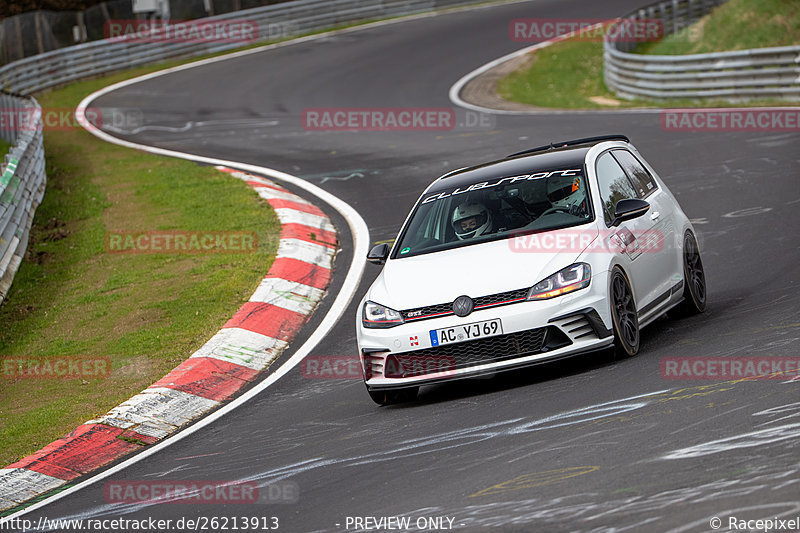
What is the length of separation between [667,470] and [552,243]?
9.50 ft

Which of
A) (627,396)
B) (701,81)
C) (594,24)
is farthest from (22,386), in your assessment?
(594,24)

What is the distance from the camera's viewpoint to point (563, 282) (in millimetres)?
7539

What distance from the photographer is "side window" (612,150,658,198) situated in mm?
9273

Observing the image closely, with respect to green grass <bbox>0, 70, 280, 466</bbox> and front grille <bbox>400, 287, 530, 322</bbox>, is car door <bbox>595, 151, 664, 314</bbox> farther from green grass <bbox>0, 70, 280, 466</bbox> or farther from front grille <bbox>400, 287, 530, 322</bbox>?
green grass <bbox>0, 70, 280, 466</bbox>

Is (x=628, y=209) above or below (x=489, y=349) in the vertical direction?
above

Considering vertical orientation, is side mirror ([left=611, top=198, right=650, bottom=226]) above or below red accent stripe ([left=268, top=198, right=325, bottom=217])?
above

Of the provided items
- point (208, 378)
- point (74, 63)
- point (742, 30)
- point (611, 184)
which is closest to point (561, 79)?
point (742, 30)

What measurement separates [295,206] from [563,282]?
311 inches

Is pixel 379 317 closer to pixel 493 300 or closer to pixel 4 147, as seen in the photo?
pixel 493 300

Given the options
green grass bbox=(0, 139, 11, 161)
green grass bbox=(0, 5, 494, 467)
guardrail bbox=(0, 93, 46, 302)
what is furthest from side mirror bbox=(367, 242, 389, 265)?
green grass bbox=(0, 139, 11, 161)

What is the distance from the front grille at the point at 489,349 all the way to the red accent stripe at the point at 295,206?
23.8 ft

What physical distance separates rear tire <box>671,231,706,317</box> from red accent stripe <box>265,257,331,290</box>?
3.83m

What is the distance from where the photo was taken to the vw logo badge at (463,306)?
24.5ft

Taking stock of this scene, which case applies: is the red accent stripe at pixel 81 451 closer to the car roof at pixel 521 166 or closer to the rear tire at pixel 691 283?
the car roof at pixel 521 166
